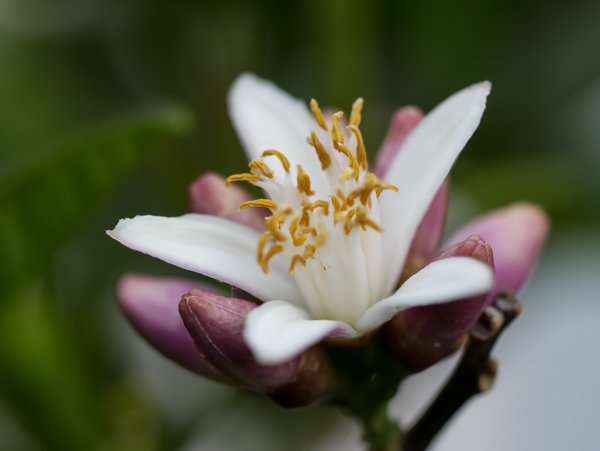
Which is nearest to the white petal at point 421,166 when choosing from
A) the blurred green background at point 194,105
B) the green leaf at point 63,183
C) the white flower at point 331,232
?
the white flower at point 331,232

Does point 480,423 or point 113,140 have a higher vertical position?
point 113,140

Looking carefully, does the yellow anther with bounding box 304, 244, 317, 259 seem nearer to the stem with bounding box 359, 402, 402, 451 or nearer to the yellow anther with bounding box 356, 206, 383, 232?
the yellow anther with bounding box 356, 206, 383, 232

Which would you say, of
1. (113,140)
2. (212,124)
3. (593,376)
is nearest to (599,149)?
(593,376)

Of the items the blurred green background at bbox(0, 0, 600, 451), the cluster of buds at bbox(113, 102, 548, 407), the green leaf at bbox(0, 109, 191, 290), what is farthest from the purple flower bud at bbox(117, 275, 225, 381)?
the blurred green background at bbox(0, 0, 600, 451)

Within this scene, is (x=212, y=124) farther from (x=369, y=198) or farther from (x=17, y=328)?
(x=369, y=198)

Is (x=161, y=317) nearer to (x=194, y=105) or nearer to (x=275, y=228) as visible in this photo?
(x=275, y=228)

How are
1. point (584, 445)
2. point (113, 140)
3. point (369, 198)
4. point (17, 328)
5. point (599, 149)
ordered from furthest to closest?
point (599, 149)
point (584, 445)
point (17, 328)
point (113, 140)
point (369, 198)

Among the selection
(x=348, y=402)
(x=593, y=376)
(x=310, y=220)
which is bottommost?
(x=593, y=376)
